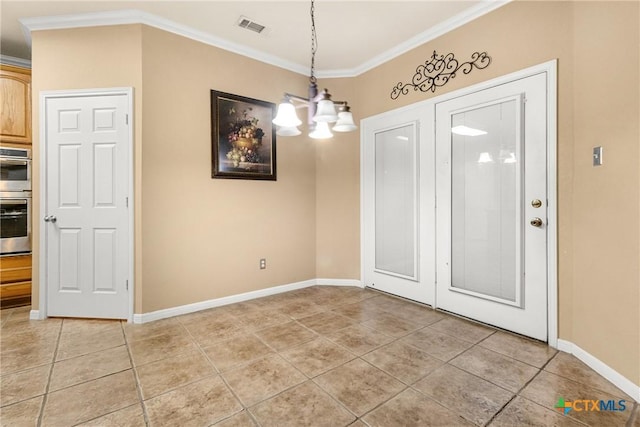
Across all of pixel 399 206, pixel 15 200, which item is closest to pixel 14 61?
pixel 15 200

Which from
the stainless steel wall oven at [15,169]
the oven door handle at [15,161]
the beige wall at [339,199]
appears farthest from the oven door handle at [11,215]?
the beige wall at [339,199]

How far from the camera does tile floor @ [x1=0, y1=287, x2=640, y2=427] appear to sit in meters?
1.62

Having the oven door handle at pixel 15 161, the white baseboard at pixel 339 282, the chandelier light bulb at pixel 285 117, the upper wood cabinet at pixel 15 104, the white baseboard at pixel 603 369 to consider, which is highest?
the upper wood cabinet at pixel 15 104

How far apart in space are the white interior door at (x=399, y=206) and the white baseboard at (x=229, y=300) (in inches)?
19.5

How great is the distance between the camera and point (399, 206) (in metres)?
3.53

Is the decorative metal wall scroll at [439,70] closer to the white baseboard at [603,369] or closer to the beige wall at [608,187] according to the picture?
the beige wall at [608,187]

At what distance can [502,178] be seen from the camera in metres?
2.60

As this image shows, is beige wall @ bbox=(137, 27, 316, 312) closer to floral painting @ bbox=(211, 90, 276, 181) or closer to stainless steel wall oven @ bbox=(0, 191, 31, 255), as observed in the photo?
floral painting @ bbox=(211, 90, 276, 181)

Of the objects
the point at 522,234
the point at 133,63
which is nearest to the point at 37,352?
the point at 133,63

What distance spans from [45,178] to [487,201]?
416cm

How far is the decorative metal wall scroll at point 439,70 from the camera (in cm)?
276

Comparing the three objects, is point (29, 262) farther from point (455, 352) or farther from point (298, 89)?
point (455, 352)

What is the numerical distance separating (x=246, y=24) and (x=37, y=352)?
10.9 feet

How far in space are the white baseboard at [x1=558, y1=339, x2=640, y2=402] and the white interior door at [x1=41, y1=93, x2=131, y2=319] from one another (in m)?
3.73
